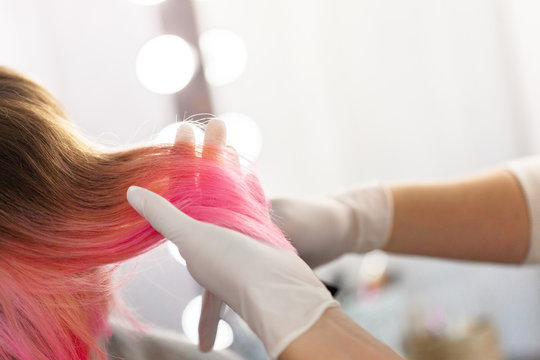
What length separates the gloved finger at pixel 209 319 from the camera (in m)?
0.66

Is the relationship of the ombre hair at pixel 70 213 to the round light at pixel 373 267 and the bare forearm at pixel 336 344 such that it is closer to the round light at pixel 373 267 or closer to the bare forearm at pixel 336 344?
the bare forearm at pixel 336 344

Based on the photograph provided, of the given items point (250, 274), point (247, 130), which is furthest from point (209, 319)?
point (247, 130)

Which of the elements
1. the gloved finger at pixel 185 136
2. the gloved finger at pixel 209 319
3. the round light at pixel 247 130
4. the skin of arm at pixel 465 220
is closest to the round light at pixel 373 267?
the round light at pixel 247 130

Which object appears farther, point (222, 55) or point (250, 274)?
point (222, 55)

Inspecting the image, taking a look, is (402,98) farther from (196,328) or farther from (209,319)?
(209,319)

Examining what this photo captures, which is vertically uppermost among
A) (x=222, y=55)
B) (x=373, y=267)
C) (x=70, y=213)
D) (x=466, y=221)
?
(x=222, y=55)

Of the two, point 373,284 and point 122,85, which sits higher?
point 122,85

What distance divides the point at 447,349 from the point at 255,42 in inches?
42.4

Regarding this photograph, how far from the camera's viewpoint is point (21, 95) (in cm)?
66

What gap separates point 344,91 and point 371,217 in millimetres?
922

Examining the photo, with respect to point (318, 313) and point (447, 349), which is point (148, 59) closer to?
point (447, 349)

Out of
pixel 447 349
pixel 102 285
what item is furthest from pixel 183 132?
pixel 447 349

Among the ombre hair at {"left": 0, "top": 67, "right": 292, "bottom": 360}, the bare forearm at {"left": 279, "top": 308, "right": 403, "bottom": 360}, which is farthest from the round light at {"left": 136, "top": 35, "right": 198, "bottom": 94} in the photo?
the bare forearm at {"left": 279, "top": 308, "right": 403, "bottom": 360}

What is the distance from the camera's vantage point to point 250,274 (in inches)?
21.2
